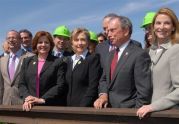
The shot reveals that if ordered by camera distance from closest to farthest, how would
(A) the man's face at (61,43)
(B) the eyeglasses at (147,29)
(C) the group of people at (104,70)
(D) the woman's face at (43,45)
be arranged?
1. (C) the group of people at (104,70)
2. (D) the woman's face at (43,45)
3. (B) the eyeglasses at (147,29)
4. (A) the man's face at (61,43)

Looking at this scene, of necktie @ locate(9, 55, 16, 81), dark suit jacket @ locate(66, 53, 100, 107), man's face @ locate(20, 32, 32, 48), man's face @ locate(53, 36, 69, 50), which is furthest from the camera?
man's face @ locate(20, 32, 32, 48)

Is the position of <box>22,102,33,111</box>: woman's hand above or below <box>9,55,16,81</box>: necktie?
below

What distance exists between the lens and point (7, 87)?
310 inches

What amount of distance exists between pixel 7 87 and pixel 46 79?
1.56 m

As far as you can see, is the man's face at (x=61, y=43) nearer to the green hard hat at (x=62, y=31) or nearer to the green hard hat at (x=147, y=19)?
the green hard hat at (x=62, y=31)

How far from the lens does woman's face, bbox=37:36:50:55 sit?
675cm

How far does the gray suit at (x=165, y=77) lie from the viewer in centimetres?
455

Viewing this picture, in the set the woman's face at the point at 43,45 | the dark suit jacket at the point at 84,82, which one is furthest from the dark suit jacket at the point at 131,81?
the woman's face at the point at 43,45

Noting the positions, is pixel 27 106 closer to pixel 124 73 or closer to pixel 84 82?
pixel 84 82

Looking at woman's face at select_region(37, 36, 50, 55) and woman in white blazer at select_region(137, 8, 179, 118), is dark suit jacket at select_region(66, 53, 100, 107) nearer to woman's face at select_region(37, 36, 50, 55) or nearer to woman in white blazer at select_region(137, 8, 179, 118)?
woman's face at select_region(37, 36, 50, 55)

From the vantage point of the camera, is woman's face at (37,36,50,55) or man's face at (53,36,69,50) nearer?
woman's face at (37,36,50,55)

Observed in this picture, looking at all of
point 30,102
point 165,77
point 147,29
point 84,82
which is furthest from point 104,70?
point 147,29

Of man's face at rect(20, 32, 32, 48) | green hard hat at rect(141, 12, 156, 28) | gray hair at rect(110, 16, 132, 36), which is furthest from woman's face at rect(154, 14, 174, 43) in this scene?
man's face at rect(20, 32, 32, 48)

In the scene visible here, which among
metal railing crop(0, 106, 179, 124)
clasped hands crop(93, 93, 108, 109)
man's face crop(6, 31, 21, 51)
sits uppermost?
man's face crop(6, 31, 21, 51)
